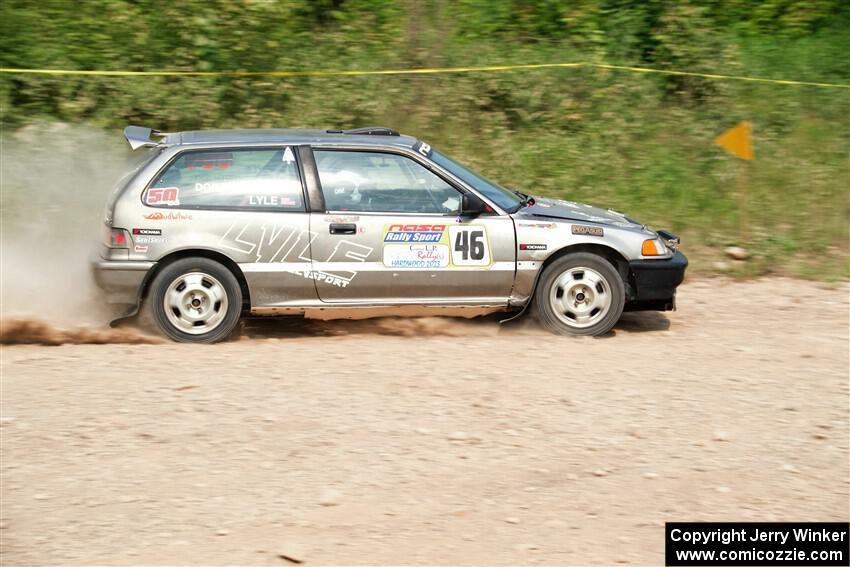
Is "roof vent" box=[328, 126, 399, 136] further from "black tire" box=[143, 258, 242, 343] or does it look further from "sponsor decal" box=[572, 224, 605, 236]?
"sponsor decal" box=[572, 224, 605, 236]

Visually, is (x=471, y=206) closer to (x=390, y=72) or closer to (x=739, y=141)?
(x=739, y=141)

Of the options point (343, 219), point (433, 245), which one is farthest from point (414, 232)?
point (343, 219)

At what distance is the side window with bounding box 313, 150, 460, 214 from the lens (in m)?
8.03

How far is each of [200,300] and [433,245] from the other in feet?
5.99

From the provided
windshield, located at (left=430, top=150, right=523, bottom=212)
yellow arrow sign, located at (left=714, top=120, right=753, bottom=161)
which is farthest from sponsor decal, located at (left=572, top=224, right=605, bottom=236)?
yellow arrow sign, located at (left=714, top=120, right=753, bottom=161)

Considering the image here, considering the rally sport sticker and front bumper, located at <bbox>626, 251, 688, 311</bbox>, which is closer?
the rally sport sticker

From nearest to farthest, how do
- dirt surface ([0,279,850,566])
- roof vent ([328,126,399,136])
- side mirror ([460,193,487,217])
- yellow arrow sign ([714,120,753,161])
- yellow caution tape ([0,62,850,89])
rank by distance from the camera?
dirt surface ([0,279,850,566]) → side mirror ([460,193,487,217]) → roof vent ([328,126,399,136]) → yellow arrow sign ([714,120,753,161]) → yellow caution tape ([0,62,850,89])

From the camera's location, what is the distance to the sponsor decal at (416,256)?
26.2 ft

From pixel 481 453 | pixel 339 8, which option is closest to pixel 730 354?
pixel 481 453

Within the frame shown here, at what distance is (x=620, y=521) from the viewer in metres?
4.94

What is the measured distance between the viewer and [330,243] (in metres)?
7.95

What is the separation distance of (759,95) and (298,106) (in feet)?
20.3

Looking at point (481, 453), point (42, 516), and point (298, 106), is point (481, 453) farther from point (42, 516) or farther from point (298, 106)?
point (298, 106)

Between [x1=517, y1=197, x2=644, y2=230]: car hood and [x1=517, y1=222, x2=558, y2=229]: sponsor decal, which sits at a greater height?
[x1=517, y1=197, x2=644, y2=230]: car hood
